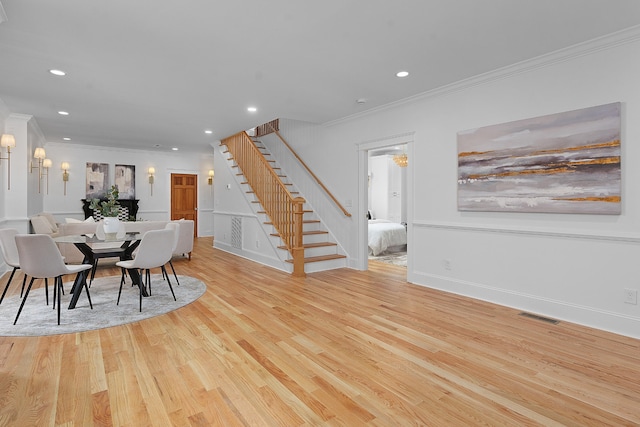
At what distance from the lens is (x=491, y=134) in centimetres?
392

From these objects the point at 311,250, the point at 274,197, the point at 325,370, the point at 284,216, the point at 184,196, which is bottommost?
the point at 325,370

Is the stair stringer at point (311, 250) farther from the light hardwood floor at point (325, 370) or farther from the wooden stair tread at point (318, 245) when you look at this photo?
the light hardwood floor at point (325, 370)

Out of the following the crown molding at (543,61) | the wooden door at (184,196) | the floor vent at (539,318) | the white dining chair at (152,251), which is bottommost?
the floor vent at (539,318)

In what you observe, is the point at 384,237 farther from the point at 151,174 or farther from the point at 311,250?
the point at 151,174

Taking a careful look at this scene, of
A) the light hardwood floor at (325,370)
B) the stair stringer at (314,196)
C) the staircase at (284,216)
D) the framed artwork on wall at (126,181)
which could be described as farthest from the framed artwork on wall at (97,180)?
the light hardwood floor at (325,370)

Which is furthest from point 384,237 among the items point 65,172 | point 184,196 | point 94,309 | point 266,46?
point 65,172

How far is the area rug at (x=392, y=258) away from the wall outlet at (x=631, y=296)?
3388mm

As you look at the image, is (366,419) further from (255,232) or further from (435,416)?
(255,232)

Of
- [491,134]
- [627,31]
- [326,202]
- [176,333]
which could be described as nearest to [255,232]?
[326,202]

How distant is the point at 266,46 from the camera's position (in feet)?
10.5

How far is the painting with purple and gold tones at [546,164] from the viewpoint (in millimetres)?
3092

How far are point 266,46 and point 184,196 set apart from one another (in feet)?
28.1

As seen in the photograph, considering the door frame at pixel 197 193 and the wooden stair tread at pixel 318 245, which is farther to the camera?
the door frame at pixel 197 193

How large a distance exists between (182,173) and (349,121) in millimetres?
6796
